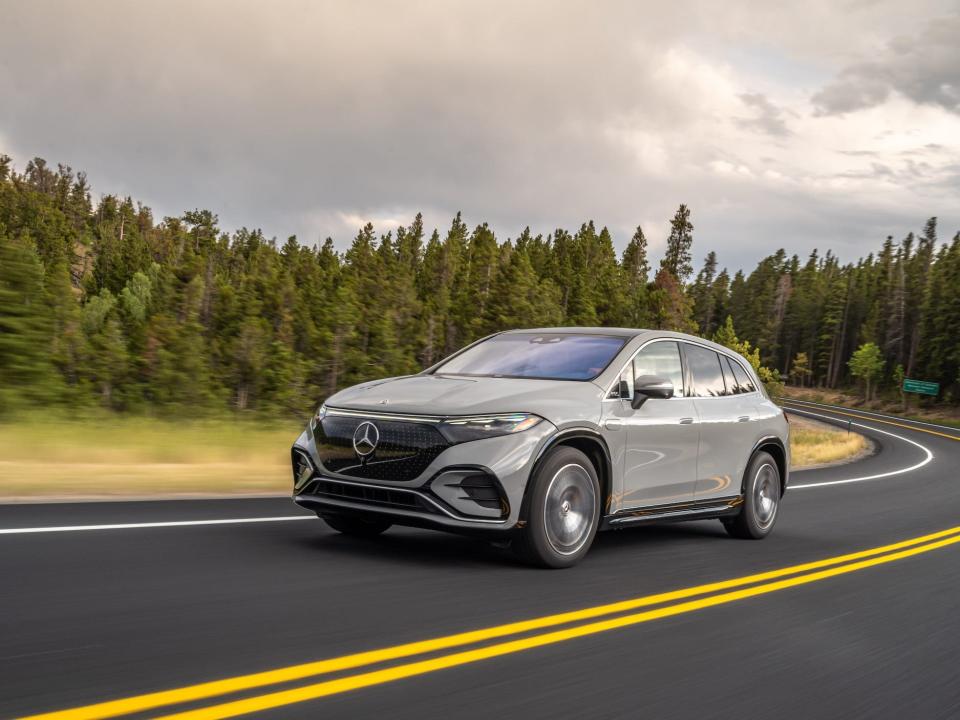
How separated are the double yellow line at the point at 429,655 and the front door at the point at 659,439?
0.91 m

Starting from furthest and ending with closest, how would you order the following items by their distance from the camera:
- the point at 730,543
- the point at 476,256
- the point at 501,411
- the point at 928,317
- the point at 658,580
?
the point at 476,256, the point at 928,317, the point at 730,543, the point at 658,580, the point at 501,411

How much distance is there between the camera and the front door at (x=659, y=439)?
7516 millimetres

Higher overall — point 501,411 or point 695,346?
point 695,346

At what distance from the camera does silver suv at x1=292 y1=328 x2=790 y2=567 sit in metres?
6.45

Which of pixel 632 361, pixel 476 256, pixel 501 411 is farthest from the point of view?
pixel 476 256

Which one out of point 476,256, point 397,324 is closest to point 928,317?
point 476,256

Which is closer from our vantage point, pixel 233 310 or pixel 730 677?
pixel 730 677

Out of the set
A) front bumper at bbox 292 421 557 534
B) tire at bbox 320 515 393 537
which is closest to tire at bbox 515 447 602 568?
front bumper at bbox 292 421 557 534

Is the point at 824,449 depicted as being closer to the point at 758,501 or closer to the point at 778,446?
the point at 778,446

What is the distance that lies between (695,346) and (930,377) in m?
93.5

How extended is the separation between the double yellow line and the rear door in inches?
43.9

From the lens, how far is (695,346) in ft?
29.2

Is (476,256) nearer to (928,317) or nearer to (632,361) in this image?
(928,317)

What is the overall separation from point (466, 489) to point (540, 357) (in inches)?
72.1
